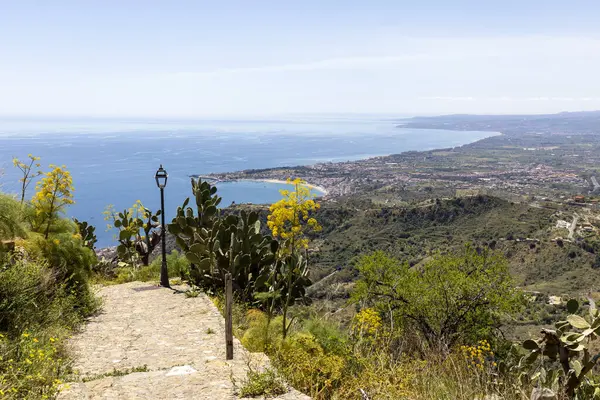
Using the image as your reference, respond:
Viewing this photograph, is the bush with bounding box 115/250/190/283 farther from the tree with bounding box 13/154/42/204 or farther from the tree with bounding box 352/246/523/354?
the tree with bounding box 352/246/523/354

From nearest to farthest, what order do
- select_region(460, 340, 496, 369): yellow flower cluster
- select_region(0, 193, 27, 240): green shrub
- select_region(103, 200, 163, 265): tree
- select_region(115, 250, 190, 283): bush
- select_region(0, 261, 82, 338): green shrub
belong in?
select_region(460, 340, 496, 369): yellow flower cluster → select_region(0, 261, 82, 338): green shrub → select_region(0, 193, 27, 240): green shrub → select_region(115, 250, 190, 283): bush → select_region(103, 200, 163, 265): tree

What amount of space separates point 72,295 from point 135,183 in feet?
334

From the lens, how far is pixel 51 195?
8.79 meters

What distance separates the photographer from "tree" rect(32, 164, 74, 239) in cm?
870

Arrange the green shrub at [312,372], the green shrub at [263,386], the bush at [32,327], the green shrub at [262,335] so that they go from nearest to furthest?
the bush at [32,327]
the green shrub at [263,386]
the green shrub at [312,372]
the green shrub at [262,335]

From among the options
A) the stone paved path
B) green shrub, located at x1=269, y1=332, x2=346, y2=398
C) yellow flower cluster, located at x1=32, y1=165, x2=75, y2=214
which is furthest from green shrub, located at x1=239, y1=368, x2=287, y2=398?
yellow flower cluster, located at x1=32, y1=165, x2=75, y2=214

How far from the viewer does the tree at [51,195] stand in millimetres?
8703

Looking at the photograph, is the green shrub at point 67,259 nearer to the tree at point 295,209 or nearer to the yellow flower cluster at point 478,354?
the tree at point 295,209

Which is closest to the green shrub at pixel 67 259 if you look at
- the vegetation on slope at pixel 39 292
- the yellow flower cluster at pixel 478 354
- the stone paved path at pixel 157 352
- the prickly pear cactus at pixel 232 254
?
the vegetation on slope at pixel 39 292

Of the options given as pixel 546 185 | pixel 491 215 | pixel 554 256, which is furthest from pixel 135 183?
pixel 546 185

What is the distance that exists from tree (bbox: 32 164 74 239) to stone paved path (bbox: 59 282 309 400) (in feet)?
6.71

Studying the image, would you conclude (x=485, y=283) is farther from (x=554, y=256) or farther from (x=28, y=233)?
(x=554, y=256)

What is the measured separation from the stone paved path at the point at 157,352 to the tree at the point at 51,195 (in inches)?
80.6

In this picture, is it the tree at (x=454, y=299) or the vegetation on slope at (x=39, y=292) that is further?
the tree at (x=454, y=299)
